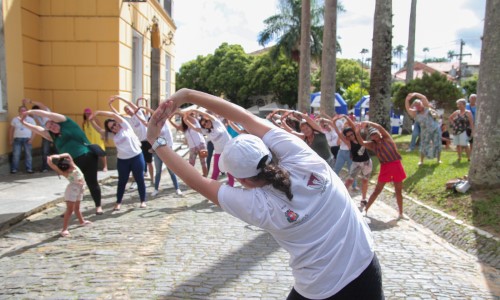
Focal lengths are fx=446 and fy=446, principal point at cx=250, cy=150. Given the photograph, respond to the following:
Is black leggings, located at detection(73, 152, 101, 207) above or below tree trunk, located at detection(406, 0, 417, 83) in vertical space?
below

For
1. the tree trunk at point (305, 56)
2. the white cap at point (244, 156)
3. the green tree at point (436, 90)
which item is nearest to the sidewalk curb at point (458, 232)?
the white cap at point (244, 156)

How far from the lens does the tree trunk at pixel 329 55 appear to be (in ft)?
49.5

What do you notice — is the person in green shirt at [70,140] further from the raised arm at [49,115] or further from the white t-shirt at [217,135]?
the white t-shirt at [217,135]

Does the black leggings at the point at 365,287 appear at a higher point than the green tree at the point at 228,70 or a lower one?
lower

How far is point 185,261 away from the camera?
508 cm

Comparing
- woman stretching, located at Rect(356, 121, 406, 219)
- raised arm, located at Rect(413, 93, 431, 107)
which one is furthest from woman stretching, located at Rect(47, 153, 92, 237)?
raised arm, located at Rect(413, 93, 431, 107)

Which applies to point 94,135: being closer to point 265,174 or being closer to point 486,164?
point 486,164

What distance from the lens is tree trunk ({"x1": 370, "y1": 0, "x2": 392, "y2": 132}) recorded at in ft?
42.6

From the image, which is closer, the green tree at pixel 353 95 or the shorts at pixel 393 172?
the shorts at pixel 393 172

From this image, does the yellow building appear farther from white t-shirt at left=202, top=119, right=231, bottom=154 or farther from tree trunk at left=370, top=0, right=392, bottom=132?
tree trunk at left=370, top=0, right=392, bottom=132

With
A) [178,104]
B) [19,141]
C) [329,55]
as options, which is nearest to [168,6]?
[329,55]

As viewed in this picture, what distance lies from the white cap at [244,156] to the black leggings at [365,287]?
686 mm

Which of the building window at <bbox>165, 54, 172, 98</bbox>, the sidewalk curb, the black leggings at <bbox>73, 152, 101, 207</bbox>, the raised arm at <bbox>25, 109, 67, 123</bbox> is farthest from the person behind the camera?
the building window at <bbox>165, 54, 172, 98</bbox>

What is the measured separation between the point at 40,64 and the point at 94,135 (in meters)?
3.53
